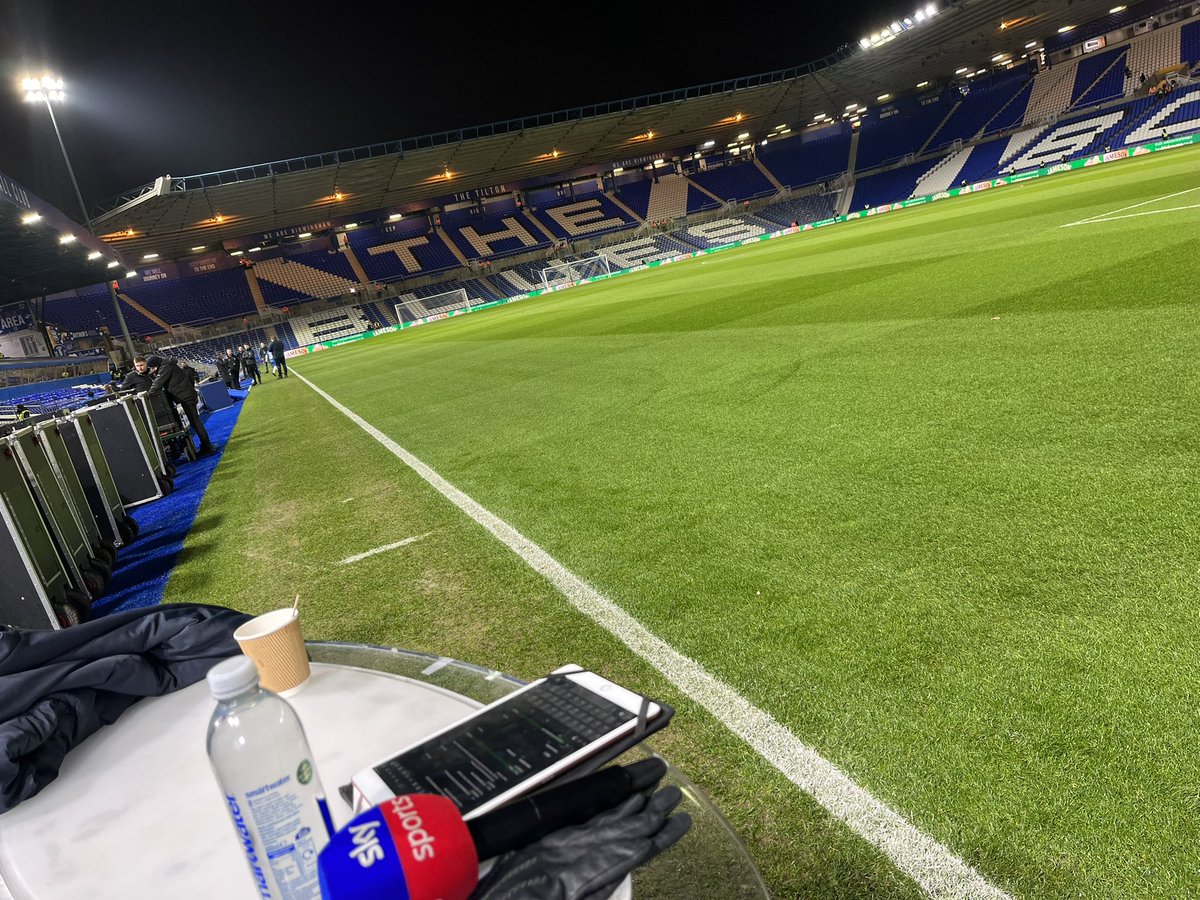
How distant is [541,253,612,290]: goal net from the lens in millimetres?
47444

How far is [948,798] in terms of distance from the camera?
1.61 metres

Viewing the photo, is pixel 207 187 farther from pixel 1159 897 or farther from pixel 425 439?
pixel 1159 897

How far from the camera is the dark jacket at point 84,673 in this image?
4.88 ft

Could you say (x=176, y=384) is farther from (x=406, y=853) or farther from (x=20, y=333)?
(x=20, y=333)

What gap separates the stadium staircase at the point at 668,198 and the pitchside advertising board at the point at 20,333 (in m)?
39.8

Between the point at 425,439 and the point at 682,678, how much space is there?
5666mm

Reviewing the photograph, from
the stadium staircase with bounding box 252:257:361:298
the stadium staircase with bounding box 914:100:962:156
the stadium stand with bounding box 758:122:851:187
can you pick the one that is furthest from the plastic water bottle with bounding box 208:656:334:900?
the stadium staircase with bounding box 914:100:962:156

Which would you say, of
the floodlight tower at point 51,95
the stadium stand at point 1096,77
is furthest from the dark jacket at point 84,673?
the stadium stand at point 1096,77

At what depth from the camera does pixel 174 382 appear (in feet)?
35.3

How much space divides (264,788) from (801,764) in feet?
4.47

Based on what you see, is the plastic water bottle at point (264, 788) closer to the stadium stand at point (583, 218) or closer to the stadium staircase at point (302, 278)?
the stadium staircase at point (302, 278)

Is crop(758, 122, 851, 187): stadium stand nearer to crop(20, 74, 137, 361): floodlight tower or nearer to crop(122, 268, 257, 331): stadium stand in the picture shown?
crop(122, 268, 257, 331): stadium stand

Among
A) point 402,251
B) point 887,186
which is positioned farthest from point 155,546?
point 887,186

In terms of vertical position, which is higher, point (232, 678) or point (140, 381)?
point (140, 381)
